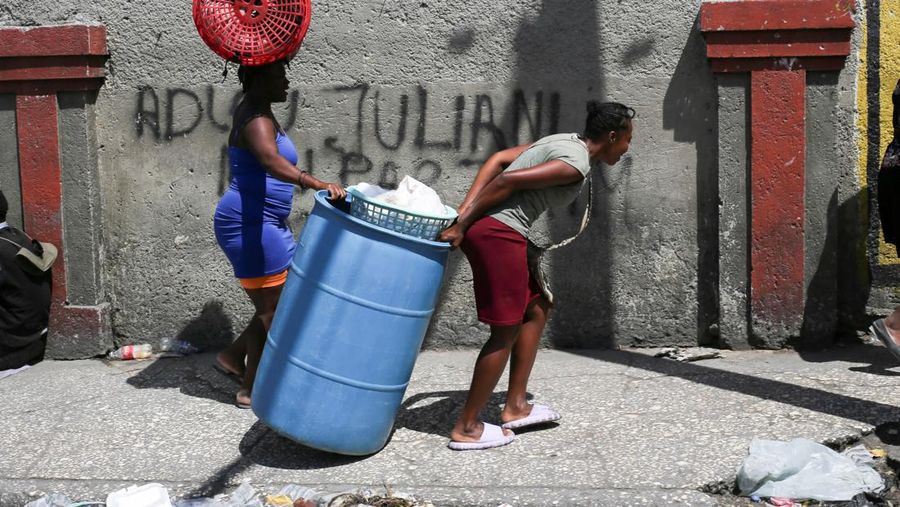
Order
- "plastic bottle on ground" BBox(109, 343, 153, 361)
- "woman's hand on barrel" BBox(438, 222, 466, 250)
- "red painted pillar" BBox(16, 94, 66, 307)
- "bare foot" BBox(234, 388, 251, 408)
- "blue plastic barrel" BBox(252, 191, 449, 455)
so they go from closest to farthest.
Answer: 1. "blue plastic barrel" BBox(252, 191, 449, 455)
2. "woman's hand on barrel" BBox(438, 222, 466, 250)
3. "bare foot" BBox(234, 388, 251, 408)
4. "red painted pillar" BBox(16, 94, 66, 307)
5. "plastic bottle on ground" BBox(109, 343, 153, 361)

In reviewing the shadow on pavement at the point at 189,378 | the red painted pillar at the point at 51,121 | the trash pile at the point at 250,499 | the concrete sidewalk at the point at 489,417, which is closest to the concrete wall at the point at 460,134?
the red painted pillar at the point at 51,121

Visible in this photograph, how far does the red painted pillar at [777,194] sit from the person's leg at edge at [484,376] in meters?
1.92

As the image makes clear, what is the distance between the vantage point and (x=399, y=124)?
19.2 feet

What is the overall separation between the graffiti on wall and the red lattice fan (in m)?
1.35

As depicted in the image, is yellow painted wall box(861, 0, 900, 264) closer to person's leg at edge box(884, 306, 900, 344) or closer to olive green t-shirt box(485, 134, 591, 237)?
person's leg at edge box(884, 306, 900, 344)

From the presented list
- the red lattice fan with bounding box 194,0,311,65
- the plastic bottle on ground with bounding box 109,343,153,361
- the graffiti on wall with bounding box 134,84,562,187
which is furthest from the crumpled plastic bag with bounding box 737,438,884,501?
the plastic bottle on ground with bounding box 109,343,153,361

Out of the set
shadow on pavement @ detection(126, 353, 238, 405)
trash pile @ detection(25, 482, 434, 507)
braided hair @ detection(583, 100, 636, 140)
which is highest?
braided hair @ detection(583, 100, 636, 140)

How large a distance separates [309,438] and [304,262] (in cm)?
68

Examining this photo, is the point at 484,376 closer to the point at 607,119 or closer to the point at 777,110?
the point at 607,119

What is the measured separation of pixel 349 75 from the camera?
5855mm

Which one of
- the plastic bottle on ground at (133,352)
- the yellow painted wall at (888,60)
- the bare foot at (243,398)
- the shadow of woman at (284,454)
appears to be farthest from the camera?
the plastic bottle on ground at (133,352)

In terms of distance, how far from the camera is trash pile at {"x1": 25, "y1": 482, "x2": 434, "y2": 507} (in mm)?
3889

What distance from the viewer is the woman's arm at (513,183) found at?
13.7 ft

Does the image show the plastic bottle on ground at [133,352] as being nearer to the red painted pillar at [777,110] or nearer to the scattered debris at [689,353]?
the scattered debris at [689,353]
